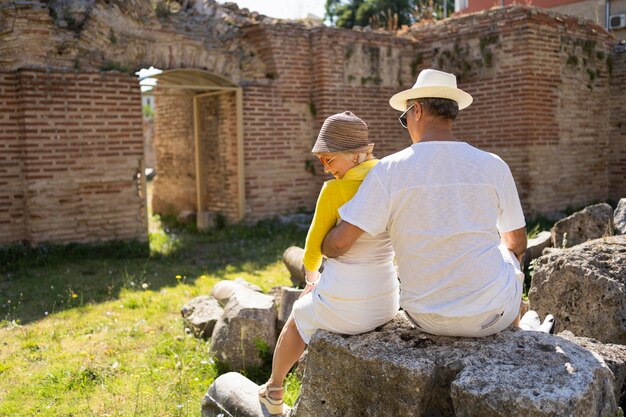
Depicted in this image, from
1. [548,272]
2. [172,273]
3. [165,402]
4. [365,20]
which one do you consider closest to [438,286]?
[548,272]

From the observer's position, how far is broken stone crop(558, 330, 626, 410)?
3066 mm

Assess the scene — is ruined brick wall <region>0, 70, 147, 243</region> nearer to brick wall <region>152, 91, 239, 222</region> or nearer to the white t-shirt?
brick wall <region>152, 91, 239, 222</region>

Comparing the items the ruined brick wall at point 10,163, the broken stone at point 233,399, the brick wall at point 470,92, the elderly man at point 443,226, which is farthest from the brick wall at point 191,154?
the elderly man at point 443,226

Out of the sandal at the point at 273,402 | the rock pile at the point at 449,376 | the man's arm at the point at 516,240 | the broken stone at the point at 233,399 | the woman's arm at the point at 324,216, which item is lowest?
the broken stone at the point at 233,399

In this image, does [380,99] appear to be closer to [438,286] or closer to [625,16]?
[625,16]

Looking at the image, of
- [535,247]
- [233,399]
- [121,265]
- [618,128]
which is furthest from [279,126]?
[233,399]

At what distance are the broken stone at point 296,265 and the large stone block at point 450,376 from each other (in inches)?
132

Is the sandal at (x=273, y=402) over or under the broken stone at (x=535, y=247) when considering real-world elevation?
under

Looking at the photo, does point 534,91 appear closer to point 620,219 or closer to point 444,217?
point 620,219

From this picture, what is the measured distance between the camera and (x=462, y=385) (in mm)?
2406

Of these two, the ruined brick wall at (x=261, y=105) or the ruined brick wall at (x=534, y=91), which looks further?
the ruined brick wall at (x=534, y=91)

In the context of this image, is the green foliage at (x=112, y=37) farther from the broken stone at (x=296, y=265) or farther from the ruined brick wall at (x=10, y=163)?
the broken stone at (x=296, y=265)

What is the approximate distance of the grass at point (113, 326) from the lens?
412 centimetres

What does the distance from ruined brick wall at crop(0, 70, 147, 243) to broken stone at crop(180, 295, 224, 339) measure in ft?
10.4
